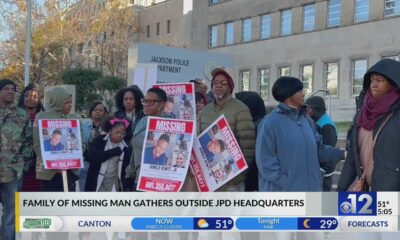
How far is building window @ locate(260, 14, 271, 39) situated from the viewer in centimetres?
3828

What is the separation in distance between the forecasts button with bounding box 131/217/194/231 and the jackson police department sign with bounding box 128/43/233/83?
254 inches

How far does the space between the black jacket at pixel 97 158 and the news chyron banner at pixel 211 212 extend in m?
2.39

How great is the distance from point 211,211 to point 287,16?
1367 inches

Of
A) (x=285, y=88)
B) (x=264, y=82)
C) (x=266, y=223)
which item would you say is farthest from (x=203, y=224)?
(x=264, y=82)

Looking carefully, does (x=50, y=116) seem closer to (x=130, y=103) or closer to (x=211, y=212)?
(x=130, y=103)

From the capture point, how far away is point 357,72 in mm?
32000

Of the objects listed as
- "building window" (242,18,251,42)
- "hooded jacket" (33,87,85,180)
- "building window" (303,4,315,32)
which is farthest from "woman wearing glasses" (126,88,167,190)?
"building window" (242,18,251,42)

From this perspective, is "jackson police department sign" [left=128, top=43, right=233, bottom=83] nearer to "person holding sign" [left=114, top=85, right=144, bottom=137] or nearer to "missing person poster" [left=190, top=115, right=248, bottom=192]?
"person holding sign" [left=114, top=85, right=144, bottom=137]

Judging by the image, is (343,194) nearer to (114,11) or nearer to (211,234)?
(211,234)

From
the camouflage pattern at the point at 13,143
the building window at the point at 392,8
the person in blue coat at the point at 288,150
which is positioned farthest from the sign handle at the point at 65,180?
the building window at the point at 392,8

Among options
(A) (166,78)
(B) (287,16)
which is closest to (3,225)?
(A) (166,78)

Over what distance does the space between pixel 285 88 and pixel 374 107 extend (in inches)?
33.1

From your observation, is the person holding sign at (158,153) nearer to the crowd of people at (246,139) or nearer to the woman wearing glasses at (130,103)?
the crowd of people at (246,139)

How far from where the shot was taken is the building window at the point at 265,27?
Result: 126ft
